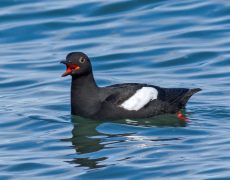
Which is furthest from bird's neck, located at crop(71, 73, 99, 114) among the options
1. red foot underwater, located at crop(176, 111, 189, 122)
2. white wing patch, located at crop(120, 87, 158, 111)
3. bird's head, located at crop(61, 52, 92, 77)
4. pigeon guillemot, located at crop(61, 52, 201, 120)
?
red foot underwater, located at crop(176, 111, 189, 122)

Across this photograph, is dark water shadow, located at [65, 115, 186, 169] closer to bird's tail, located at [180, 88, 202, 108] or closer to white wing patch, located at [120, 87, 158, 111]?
white wing patch, located at [120, 87, 158, 111]

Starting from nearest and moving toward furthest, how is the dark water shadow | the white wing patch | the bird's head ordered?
the dark water shadow, the bird's head, the white wing patch

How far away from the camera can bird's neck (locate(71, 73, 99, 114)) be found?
15.6m

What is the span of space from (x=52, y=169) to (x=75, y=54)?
10.3 ft

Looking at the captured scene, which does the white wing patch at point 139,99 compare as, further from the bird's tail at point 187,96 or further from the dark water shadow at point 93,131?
the bird's tail at point 187,96

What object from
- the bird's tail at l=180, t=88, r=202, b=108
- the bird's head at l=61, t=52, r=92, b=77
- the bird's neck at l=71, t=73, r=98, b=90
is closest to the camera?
the bird's head at l=61, t=52, r=92, b=77

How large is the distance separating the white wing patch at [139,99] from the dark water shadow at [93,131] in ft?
0.72

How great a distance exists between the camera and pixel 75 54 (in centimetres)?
1541

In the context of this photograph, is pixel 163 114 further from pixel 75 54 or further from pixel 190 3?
pixel 190 3

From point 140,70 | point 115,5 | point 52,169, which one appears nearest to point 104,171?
point 52,169

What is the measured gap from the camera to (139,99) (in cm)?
1558

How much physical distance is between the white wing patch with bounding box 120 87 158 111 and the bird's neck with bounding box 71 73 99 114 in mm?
512

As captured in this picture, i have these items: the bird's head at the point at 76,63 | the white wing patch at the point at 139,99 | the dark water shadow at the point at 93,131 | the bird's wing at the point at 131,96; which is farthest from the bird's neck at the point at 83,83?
the white wing patch at the point at 139,99

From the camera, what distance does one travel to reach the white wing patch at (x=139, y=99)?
50.9ft
